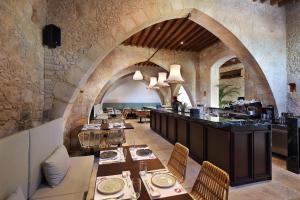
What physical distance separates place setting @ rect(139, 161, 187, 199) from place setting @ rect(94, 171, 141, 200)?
0.12 meters

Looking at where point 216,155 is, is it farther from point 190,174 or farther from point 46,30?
point 46,30

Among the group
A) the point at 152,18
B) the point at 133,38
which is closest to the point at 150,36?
the point at 133,38

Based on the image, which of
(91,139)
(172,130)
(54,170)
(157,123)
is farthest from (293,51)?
(54,170)

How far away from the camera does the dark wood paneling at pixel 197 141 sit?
12.3 feet

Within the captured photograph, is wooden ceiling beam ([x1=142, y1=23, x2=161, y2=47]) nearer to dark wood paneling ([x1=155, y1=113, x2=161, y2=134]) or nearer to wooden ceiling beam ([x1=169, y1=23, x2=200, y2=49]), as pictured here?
wooden ceiling beam ([x1=169, y1=23, x2=200, y2=49])

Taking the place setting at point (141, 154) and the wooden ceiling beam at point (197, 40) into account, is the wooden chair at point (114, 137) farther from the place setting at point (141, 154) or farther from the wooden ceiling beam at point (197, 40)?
the wooden ceiling beam at point (197, 40)

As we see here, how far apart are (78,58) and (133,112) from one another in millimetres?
9446

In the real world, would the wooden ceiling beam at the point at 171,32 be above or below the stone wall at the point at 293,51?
above

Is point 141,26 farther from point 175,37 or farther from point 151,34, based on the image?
point 175,37

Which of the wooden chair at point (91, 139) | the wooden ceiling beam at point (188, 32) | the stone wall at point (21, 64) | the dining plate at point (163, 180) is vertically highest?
the wooden ceiling beam at point (188, 32)

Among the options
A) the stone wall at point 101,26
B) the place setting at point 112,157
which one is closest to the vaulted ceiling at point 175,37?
the stone wall at point 101,26

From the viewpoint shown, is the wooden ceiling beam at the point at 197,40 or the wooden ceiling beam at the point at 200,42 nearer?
the wooden ceiling beam at the point at 197,40

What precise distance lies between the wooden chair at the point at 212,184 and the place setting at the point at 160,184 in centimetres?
31

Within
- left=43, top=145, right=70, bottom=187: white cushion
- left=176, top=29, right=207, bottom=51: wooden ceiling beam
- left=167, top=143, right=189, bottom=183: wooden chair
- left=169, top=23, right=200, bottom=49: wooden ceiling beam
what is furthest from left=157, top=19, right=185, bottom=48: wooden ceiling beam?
left=43, top=145, right=70, bottom=187: white cushion
